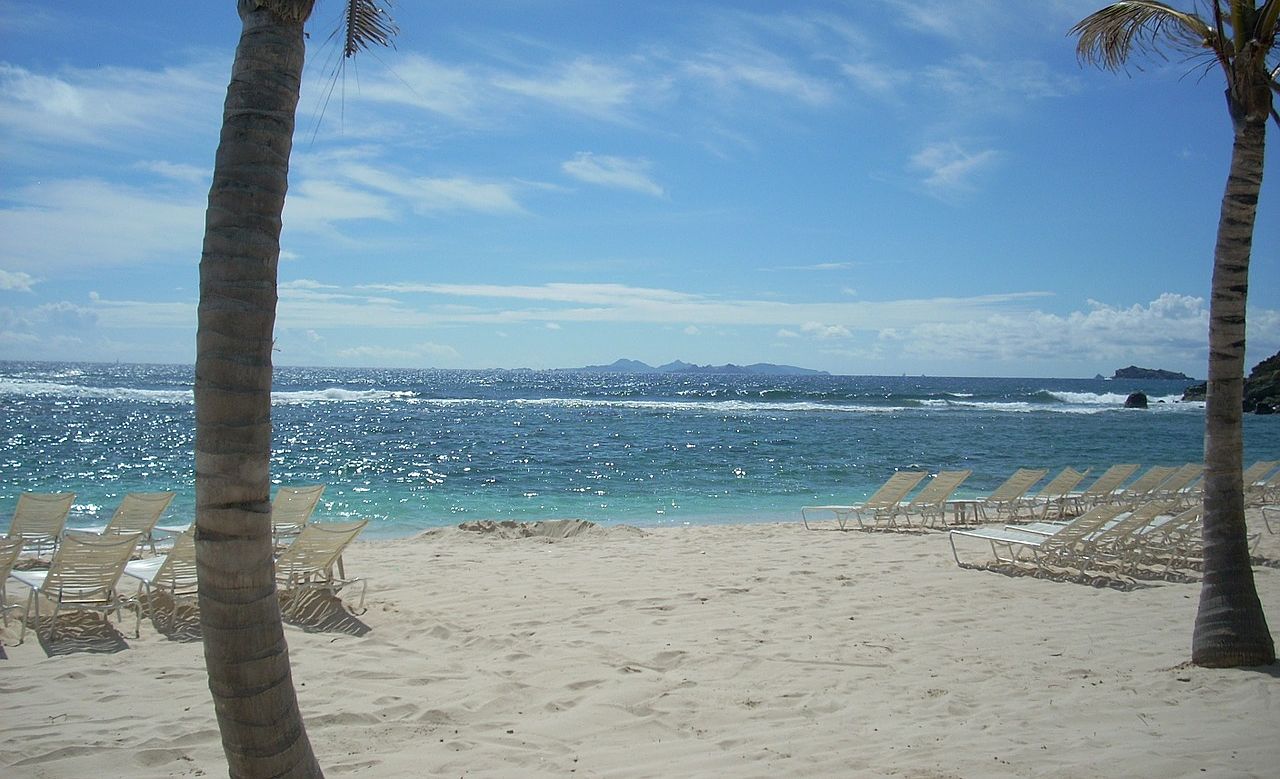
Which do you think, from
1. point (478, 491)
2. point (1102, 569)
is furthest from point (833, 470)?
point (1102, 569)

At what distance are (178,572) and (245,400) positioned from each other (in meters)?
5.28

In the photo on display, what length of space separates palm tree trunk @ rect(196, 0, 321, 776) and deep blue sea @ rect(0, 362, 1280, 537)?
37.4 ft

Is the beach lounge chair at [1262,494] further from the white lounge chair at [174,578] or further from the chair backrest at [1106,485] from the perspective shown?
the white lounge chair at [174,578]

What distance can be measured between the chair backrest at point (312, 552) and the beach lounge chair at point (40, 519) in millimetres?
3816

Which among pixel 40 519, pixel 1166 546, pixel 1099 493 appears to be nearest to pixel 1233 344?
pixel 1166 546

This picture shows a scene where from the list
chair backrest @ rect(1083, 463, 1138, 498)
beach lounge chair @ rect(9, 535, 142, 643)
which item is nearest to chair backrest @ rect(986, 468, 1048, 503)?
chair backrest @ rect(1083, 463, 1138, 498)

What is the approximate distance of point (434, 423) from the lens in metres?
40.6

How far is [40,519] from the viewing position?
930 cm

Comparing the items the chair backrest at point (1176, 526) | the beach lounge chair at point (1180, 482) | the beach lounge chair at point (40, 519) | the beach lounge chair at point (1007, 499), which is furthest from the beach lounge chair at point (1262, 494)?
the beach lounge chair at point (40, 519)

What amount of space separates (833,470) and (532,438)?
13.6m

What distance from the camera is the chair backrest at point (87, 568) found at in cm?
616

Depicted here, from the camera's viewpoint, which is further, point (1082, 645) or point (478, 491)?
point (478, 491)

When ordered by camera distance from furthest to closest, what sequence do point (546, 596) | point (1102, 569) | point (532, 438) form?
point (532, 438) → point (1102, 569) → point (546, 596)

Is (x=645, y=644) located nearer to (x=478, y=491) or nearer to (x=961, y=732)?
(x=961, y=732)
